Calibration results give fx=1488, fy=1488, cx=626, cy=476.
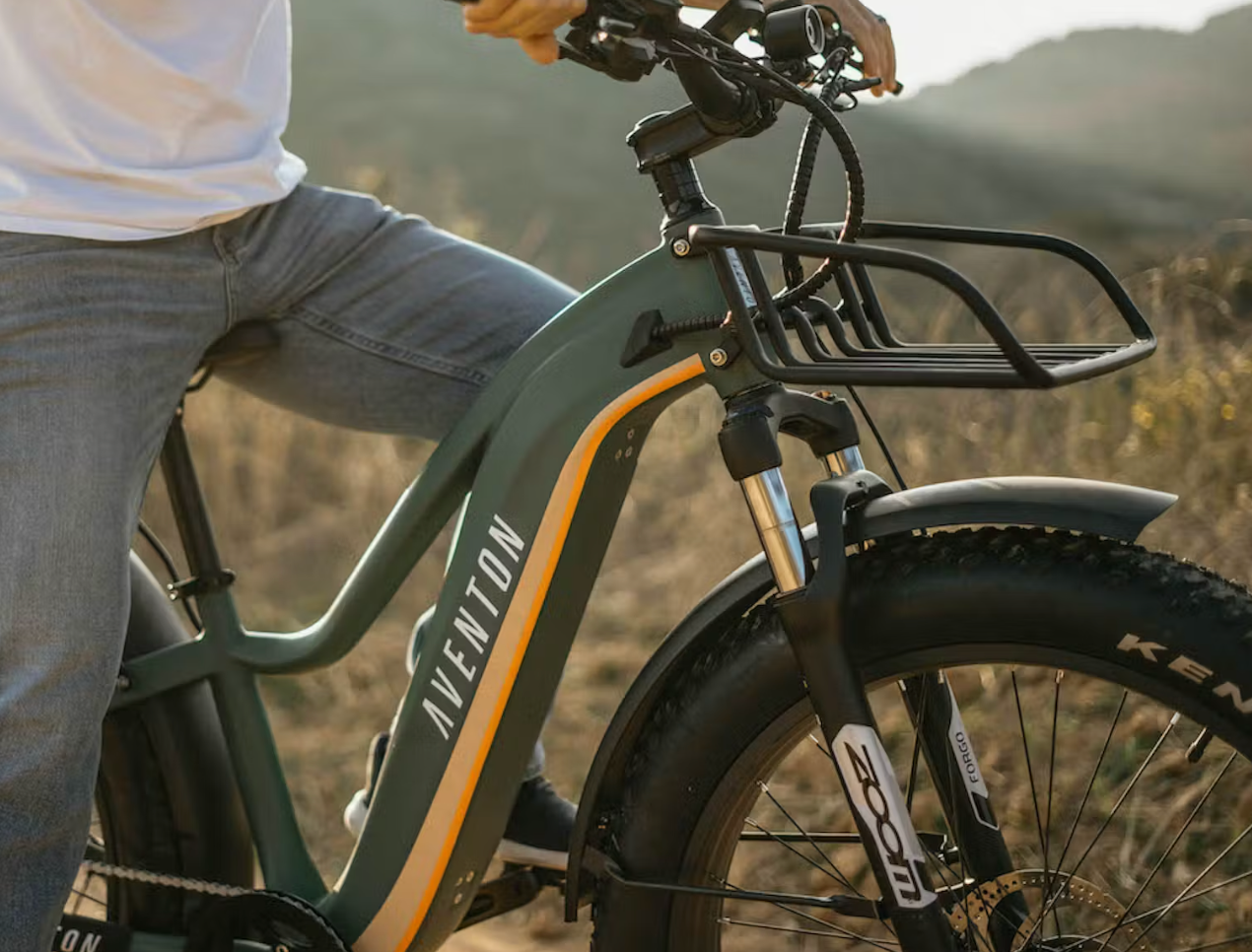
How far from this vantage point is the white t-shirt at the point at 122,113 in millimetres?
1874

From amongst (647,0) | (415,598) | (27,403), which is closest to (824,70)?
(647,0)

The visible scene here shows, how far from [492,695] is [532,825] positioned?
34 centimetres

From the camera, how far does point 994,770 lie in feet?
10.2

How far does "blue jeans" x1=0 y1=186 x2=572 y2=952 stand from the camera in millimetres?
1858

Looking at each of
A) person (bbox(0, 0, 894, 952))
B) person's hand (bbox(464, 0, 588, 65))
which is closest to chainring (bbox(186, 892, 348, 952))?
person (bbox(0, 0, 894, 952))

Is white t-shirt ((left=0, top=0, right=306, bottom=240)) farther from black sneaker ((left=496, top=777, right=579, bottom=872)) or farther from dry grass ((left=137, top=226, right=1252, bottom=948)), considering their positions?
dry grass ((left=137, top=226, right=1252, bottom=948))

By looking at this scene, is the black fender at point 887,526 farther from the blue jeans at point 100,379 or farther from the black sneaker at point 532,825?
the blue jeans at point 100,379

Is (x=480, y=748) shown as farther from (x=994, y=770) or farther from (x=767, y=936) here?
(x=994, y=770)

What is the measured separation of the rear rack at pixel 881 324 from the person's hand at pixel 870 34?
0.68ft

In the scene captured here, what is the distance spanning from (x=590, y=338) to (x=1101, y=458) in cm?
234

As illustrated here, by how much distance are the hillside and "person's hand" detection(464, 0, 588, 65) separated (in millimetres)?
4083

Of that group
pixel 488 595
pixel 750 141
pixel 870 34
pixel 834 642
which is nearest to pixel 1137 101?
pixel 750 141

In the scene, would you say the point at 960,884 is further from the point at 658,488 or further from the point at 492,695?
the point at 658,488

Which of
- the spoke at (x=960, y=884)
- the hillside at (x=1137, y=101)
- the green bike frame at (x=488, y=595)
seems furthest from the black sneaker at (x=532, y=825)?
the hillside at (x=1137, y=101)
